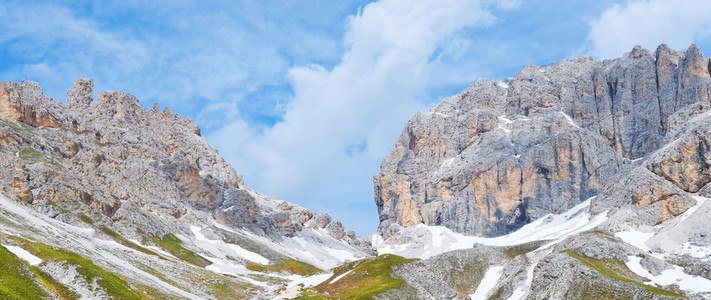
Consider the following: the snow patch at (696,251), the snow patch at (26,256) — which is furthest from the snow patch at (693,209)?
the snow patch at (26,256)

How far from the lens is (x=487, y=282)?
15288 centimetres

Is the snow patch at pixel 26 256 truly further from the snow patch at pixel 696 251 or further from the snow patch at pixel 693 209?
the snow patch at pixel 693 209

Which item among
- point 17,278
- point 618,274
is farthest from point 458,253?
point 17,278

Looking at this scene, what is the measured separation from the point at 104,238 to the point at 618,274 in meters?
115

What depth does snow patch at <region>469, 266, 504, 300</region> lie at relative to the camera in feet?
476

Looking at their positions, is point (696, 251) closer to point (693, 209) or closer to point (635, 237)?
point (635, 237)

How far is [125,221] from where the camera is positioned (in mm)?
179000

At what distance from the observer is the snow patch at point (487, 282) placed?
476 feet

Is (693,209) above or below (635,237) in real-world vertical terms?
above

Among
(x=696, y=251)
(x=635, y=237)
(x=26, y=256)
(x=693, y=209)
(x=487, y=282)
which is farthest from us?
(x=693, y=209)

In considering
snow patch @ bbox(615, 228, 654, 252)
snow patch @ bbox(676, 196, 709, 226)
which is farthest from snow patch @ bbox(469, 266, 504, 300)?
snow patch @ bbox(676, 196, 709, 226)

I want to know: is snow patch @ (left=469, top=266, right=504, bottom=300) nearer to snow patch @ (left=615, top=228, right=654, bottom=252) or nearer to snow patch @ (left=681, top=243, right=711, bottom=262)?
snow patch @ (left=615, top=228, right=654, bottom=252)

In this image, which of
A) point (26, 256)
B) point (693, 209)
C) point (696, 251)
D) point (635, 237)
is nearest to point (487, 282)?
point (696, 251)

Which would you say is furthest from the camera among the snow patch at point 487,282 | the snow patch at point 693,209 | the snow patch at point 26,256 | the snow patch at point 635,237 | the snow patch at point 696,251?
the snow patch at point 693,209
